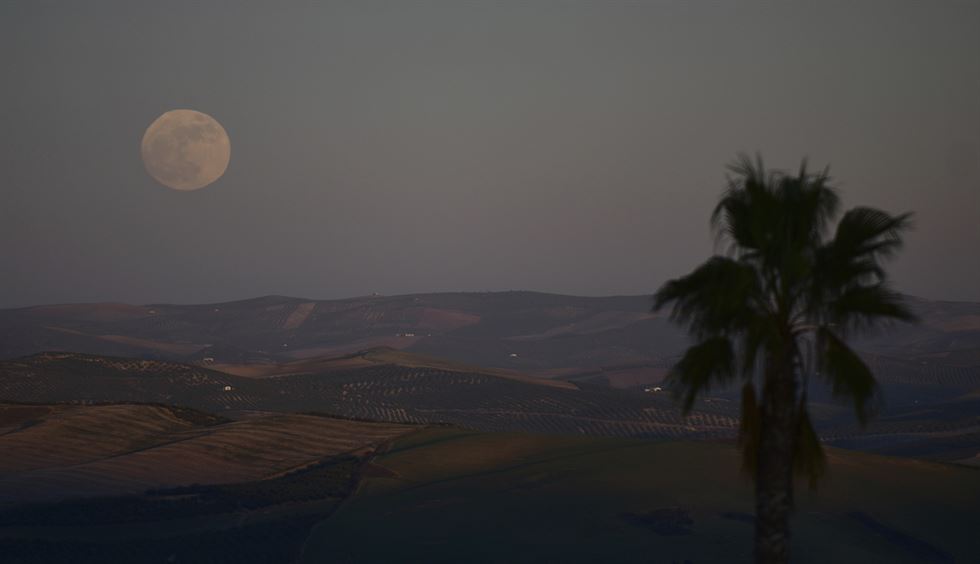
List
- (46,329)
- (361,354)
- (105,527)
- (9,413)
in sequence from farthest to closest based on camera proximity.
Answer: (46,329) → (361,354) → (9,413) → (105,527)

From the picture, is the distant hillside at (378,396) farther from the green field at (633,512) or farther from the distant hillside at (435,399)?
the green field at (633,512)

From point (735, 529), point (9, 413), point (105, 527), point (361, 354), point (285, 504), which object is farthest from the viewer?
point (361, 354)

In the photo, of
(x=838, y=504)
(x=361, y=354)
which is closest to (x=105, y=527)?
(x=838, y=504)

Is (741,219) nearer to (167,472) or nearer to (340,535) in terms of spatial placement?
(340,535)

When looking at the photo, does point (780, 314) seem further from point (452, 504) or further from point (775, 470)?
point (452, 504)

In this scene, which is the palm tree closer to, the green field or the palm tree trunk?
the palm tree trunk

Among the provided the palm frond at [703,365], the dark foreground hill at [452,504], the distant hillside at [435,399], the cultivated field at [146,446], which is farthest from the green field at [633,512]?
the distant hillside at [435,399]
